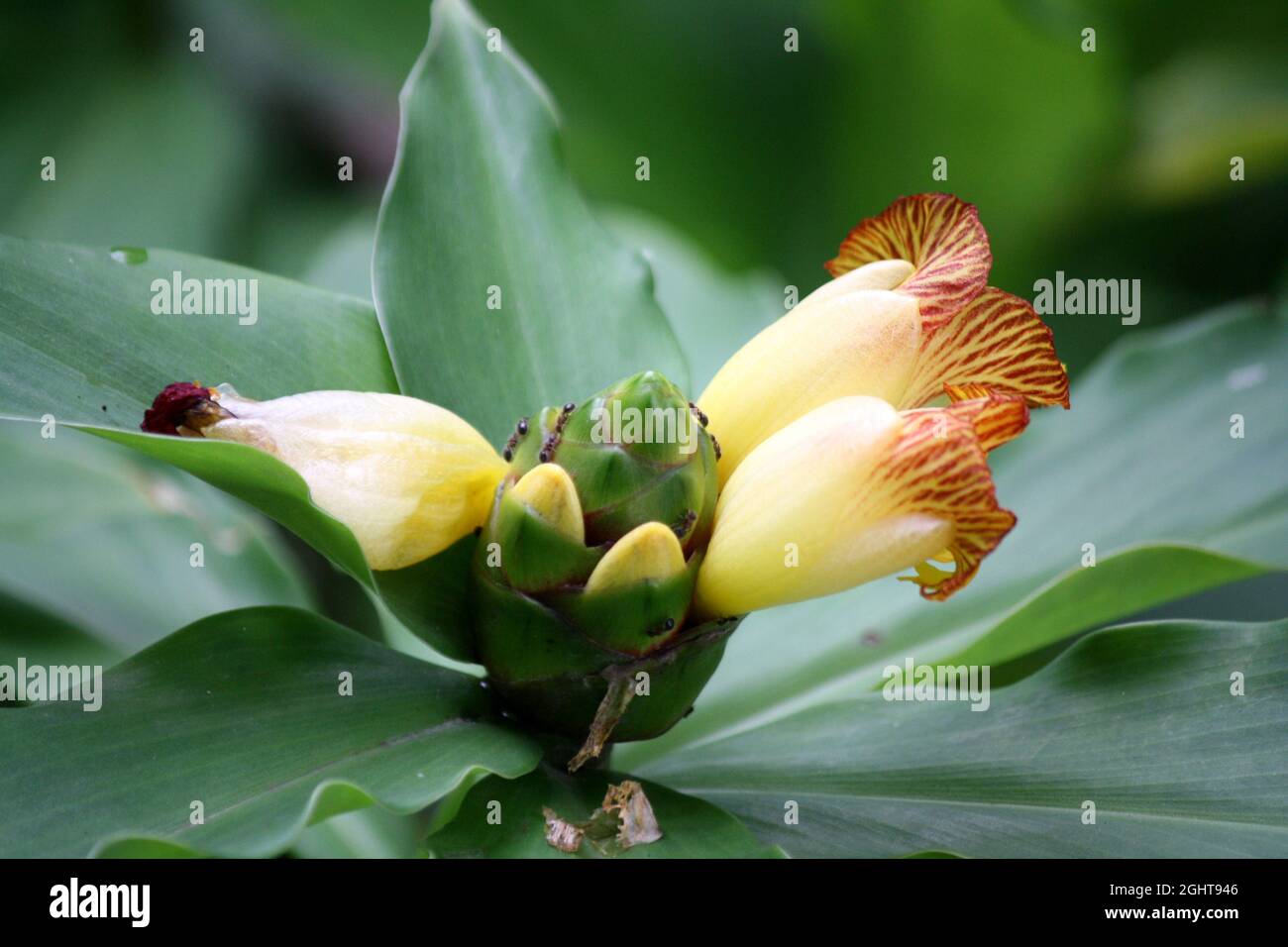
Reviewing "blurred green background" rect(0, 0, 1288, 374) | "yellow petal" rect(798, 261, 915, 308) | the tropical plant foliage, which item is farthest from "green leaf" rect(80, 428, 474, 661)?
"blurred green background" rect(0, 0, 1288, 374)

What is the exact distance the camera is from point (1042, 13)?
164 centimetres

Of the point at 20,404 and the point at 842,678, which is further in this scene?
the point at 842,678

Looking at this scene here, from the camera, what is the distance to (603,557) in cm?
68

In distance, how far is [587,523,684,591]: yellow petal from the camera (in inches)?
26.0

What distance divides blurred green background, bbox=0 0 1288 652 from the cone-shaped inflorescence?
92 centimetres

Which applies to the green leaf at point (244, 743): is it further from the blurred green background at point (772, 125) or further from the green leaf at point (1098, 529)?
the blurred green background at point (772, 125)

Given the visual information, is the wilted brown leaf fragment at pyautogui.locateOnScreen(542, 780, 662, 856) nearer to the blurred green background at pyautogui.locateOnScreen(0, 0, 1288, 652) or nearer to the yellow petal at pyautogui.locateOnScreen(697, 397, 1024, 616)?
the yellow petal at pyautogui.locateOnScreen(697, 397, 1024, 616)

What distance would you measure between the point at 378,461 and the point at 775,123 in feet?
4.50

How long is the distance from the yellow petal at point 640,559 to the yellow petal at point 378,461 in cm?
11

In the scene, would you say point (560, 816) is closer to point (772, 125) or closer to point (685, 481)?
point (685, 481)
